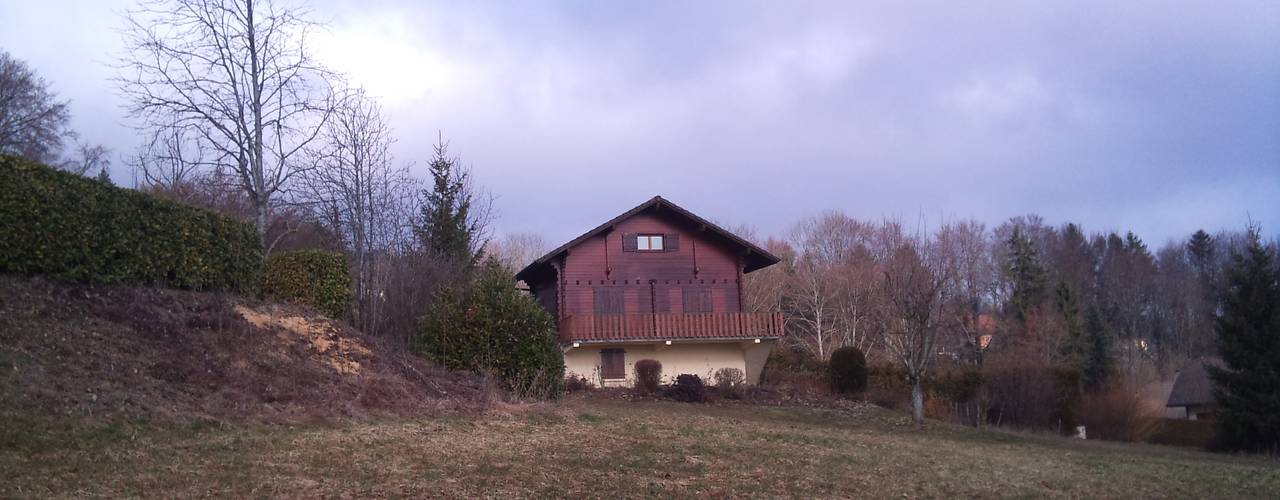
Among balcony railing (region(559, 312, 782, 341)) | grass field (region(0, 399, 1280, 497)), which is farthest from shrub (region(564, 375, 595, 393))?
grass field (region(0, 399, 1280, 497))

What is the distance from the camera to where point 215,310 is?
668 inches

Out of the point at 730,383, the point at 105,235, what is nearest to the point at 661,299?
the point at 730,383

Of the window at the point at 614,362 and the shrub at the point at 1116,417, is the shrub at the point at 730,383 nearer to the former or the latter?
the window at the point at 614,362

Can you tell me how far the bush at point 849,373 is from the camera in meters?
37.0

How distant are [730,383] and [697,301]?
3585 mm

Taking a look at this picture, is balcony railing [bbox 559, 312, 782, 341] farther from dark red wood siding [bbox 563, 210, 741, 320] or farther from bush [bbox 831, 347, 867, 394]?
bush [bbox 831, 347, 867, 394]

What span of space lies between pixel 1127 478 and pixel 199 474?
14.0m

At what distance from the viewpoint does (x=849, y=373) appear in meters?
37.0

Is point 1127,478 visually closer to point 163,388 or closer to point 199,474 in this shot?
point 199,474

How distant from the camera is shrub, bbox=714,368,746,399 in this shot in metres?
30.1

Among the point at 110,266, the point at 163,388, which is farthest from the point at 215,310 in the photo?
the point at 163,388

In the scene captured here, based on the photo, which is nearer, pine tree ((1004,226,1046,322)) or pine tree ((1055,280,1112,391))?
pine tree ((1055,280,1112,391))

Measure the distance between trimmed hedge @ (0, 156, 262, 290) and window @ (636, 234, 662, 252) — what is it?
16.9 m

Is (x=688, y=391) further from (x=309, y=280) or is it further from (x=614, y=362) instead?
(x=309, y=280)
